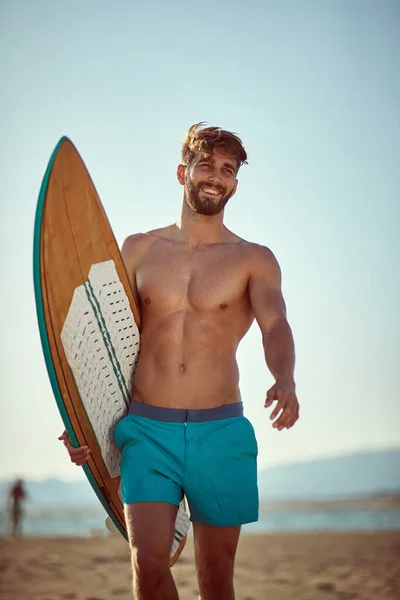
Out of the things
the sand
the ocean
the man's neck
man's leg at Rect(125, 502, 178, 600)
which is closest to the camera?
man's leg at Rect(125, 502, 178, 600)

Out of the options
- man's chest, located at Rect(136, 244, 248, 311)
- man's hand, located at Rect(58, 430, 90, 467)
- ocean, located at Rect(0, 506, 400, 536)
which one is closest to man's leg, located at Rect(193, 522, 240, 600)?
man's hand, located at Rect(58, 430, 90, 467)

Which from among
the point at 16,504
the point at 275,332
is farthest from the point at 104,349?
the point at 16,504

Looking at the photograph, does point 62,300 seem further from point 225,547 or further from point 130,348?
point 225,547

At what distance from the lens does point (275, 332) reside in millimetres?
3998

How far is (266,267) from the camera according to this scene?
4.20 m

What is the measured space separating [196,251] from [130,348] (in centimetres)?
57

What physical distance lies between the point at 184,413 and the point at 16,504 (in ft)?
52.8

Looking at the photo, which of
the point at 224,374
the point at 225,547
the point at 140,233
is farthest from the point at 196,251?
the point at 225,547

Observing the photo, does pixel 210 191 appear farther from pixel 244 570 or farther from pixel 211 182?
pixel 244 570

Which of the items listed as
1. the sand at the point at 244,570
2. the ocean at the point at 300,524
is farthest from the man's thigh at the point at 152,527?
the ocean at the point at 300,524

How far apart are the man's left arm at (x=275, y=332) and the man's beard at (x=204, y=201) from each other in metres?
0.29

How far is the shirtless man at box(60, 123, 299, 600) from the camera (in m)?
3.85

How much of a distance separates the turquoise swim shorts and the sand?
4.34 m

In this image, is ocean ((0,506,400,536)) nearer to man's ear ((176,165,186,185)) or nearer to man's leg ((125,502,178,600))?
man's ear ((176,165,186,185))
